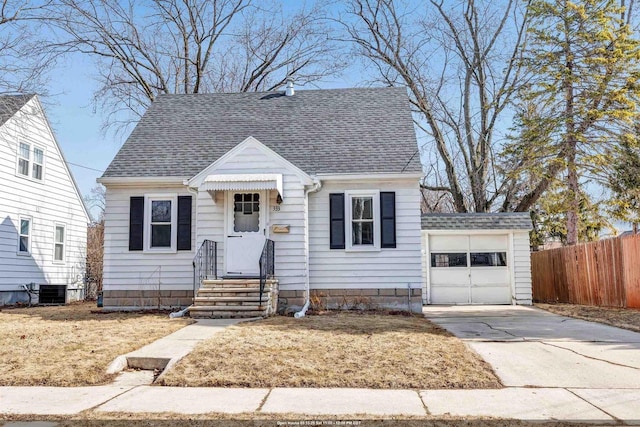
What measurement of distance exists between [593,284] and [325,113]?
9.14 meters

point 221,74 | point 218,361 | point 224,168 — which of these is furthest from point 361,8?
point 218,361

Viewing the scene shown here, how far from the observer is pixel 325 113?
629 inches

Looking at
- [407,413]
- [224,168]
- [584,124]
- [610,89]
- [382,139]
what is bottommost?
[407,413]

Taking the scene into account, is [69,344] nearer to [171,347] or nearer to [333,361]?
[171,347]

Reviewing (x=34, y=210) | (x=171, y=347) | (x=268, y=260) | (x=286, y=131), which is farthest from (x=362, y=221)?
(x=34, y=210)

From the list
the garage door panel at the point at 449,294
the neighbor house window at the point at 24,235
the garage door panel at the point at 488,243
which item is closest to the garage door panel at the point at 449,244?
the garage door panel at the point at 488,243

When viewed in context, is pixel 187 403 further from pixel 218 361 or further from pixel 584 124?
pixel 584 124

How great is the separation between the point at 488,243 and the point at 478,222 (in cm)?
75

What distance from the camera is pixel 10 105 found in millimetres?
17281

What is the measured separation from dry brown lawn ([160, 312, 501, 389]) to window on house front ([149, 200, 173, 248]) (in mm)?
5387

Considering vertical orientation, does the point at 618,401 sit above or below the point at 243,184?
below

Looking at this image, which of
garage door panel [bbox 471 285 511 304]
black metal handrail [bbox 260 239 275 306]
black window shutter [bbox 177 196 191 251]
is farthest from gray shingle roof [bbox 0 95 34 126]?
garage door panel [bbox 471 285 511 304]

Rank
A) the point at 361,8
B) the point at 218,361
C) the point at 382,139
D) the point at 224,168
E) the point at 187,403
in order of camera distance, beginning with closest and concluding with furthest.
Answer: the point at 187,403 < the point at 218,361 < the point at 224,168 < the point at 382,139 < the point at 361,8

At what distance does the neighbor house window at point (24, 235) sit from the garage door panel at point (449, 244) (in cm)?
1352
